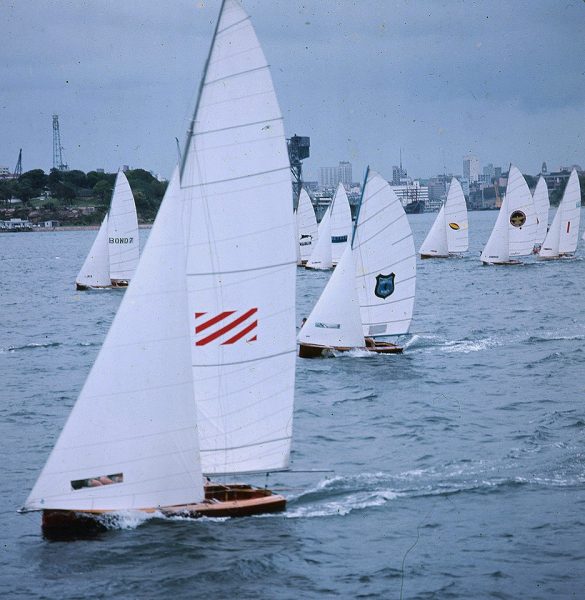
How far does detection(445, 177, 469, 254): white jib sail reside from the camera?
80.1 meters

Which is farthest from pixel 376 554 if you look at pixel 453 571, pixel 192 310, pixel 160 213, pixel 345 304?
pixel 345 304

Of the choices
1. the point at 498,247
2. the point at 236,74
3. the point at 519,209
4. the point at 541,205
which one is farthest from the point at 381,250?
the point at 541,205

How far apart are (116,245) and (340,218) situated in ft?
42.1

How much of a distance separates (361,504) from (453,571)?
334cm

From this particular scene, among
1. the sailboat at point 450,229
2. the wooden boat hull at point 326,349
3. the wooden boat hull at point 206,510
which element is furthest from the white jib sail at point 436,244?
the wooden boat hull at point 206,510

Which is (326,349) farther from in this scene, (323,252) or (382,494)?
(323,252)

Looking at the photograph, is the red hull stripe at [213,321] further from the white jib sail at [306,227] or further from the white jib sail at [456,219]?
the white jib sail at [306,227]

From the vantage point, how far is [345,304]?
34125mm

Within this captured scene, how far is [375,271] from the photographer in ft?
117

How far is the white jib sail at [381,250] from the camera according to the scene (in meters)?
35.6

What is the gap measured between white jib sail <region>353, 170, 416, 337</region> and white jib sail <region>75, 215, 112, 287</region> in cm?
2922

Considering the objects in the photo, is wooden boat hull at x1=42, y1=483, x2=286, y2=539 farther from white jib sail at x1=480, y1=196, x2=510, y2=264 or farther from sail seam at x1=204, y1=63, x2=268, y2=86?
white jib sail at x1=480, y1=196, x2=510, y2=264

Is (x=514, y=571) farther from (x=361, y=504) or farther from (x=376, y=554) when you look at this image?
(x=361, y=504)

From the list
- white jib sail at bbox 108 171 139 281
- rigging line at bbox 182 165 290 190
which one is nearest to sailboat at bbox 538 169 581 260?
white jib sail at bbox 108 171 139 281
